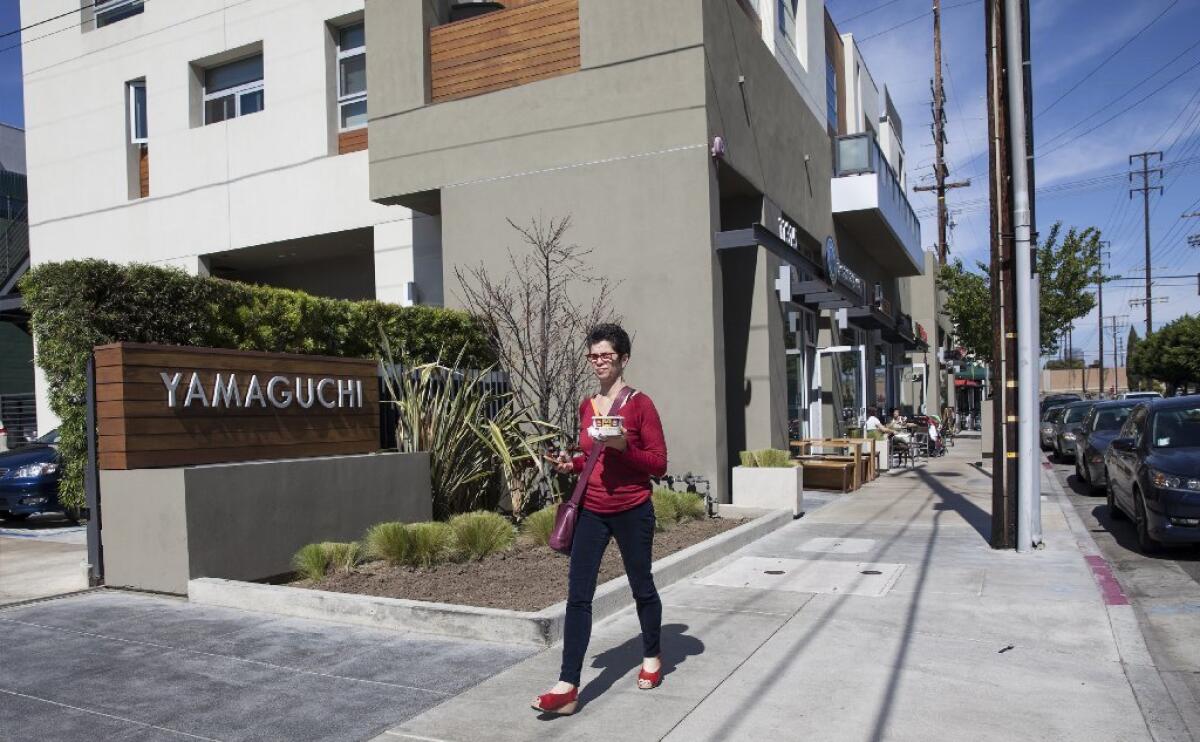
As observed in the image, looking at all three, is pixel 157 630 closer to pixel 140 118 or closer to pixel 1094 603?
pixel 1094 603

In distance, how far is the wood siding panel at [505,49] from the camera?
1358cm

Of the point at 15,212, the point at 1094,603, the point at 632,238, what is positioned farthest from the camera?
the point at 15,212

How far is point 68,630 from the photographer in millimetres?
6289

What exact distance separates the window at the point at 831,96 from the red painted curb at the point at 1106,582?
1717cm

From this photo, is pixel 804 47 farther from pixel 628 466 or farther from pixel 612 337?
pixel 628 466

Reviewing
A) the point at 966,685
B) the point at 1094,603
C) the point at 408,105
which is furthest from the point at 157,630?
the point at 408,105

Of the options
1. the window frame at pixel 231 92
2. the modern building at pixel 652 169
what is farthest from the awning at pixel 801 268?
the window frame at pixel 231 92

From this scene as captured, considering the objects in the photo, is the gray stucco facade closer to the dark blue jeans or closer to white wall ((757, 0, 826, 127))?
white wall ((757, 0, 826, 127))

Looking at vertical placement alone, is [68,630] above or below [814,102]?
below

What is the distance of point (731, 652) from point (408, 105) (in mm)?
11440

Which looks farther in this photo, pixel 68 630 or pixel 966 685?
pixel 68 630

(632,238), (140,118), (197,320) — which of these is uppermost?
(140,118)

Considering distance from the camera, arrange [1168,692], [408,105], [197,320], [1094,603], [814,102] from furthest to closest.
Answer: [814,102], [408,105], [197,320], [1094,603], [1168,692]

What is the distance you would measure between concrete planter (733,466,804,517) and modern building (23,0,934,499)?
41cm
